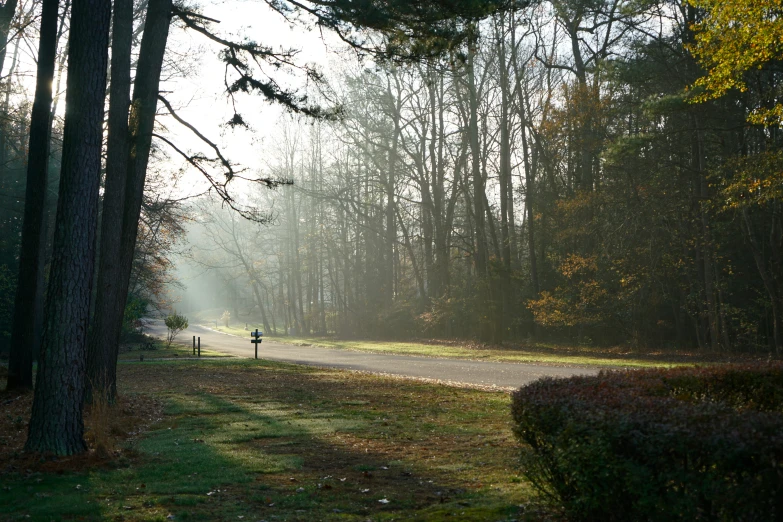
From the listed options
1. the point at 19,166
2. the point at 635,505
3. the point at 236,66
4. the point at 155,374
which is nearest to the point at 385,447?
the point at 635,505

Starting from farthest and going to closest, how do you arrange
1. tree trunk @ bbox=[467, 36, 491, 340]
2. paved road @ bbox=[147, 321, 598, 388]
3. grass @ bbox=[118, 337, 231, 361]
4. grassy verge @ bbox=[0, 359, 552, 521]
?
tree trunk @ bbox=[467, 36, 491, 340], grass @ bbox=[118, 337, 231, 361], paved road @ bbox=[147, 321, 598, 388], grassy verge @ bbox=[0, 359, 552, 521]

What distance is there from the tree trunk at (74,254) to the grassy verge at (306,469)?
801mm

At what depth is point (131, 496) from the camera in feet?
21.0

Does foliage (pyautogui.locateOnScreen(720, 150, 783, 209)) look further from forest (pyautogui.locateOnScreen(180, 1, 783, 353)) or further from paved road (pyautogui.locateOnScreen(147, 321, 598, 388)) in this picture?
paved road (pyautogui.locateOnScreen(147, 321, 598, 388))

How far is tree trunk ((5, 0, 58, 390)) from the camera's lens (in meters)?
13.1

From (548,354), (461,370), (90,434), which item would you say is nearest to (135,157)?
(90,434)

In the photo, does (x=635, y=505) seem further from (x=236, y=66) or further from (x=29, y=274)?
(x=29, y=274)

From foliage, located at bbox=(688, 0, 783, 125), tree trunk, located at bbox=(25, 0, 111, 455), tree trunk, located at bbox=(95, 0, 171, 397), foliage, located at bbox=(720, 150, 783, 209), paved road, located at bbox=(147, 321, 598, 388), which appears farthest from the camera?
foliage, located at bbox=(720, 150, 783, 209)

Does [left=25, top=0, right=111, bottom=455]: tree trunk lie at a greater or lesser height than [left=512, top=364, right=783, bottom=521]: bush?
greater

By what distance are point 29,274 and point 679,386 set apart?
482 inches

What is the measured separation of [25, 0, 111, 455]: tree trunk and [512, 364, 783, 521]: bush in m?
5.37

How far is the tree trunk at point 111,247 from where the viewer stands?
1212 cm

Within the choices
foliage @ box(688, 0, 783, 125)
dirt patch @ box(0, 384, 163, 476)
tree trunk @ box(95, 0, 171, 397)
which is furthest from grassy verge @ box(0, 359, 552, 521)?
foliage @ box(688, 0, 783, 125)

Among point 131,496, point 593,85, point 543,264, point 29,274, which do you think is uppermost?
point 593,85
